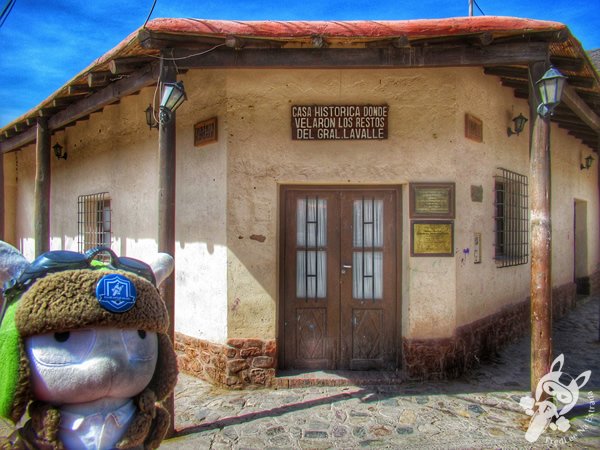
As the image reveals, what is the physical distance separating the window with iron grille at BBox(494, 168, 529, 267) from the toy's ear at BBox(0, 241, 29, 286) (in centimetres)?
592

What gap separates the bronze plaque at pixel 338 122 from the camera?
5363 millimetres

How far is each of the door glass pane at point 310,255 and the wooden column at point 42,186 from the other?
4474mm

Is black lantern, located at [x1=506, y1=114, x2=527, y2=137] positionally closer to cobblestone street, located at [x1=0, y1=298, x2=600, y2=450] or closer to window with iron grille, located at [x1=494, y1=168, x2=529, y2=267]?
window with iron grille, located at [x1=494, y1=168, x2=529, y2=267]

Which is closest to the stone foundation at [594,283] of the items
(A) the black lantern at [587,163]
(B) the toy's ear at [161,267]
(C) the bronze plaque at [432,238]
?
(A) the black lantern at [587,163]

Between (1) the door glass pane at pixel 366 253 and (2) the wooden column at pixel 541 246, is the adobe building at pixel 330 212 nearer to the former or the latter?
(1) the door glass pane at pixel 366 253

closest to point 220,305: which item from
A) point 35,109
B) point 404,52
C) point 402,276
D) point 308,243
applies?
point 308,243

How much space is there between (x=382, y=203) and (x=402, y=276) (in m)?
0.90

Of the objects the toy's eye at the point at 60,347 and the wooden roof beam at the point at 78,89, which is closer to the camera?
the toy's eye at the point at 60,347

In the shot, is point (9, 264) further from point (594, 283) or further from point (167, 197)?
point (594, 283)

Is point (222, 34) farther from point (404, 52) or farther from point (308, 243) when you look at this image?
point (308, 243)

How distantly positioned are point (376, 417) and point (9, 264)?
3.56 meters

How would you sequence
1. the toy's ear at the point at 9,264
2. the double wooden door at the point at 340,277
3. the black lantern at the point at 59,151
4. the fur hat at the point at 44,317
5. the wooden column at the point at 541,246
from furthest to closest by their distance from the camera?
the black lantern at the point at 59,151, the double wooden door at the point at 340,277, the wooden column at the point at 541,246, the toy's ear at the point at 9,264, the fur hat at the point at 44,317

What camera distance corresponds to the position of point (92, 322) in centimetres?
193

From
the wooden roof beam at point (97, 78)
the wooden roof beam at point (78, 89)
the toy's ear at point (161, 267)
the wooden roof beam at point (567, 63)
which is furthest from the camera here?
the wooden roof beam at point (78, 89)
